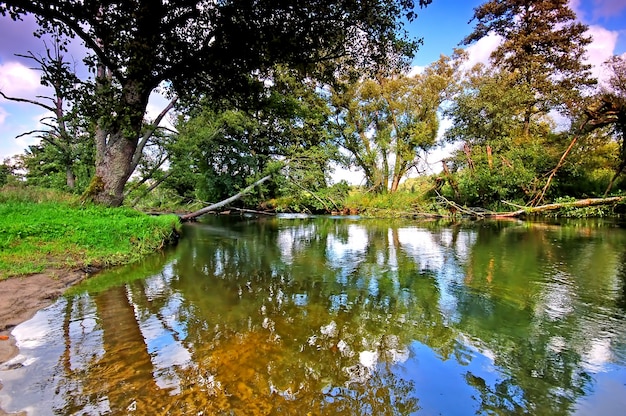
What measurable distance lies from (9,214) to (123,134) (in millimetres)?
3584

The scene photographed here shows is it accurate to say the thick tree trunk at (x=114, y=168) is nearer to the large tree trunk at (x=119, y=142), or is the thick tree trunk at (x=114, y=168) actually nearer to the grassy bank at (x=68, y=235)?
the large tree trunk at (x=119, y=142)

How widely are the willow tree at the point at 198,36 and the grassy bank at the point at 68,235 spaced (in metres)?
2.07

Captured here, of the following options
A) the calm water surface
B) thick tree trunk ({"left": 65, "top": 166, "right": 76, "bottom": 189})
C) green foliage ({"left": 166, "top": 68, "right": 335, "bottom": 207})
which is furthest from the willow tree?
thick tree trunk ({"left": 65, "top": 166, "right": 76, "bottom": 189})

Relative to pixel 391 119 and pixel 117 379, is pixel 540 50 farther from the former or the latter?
pixel 117 379

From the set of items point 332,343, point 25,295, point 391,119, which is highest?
point 391,119

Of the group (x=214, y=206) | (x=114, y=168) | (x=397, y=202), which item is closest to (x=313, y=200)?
(x=397, y=202)

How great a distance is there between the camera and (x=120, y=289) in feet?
20.3

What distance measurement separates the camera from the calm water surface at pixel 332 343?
288 centimetres

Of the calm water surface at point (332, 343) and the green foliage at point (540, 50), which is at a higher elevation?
the green foliage at point (540, 50)

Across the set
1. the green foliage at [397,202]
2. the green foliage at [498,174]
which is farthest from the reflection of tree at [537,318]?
the green foliage at [397,202]

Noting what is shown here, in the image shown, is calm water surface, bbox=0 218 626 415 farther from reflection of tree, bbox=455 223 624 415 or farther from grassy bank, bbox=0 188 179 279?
grassy bank, bbox=0 188 179 279

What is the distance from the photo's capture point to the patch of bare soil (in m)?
4.02

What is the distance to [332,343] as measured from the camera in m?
3.94

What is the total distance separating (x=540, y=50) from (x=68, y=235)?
1094 inches
